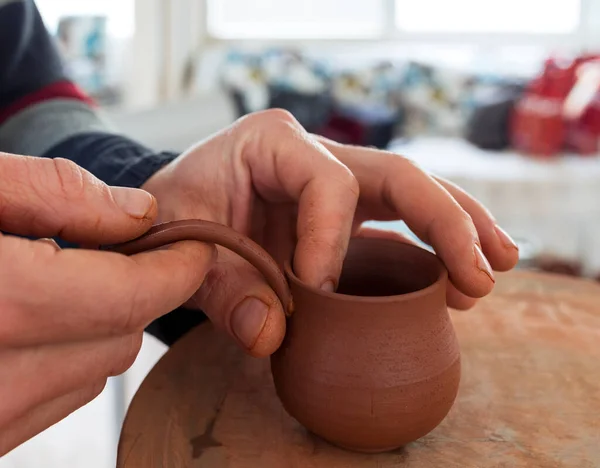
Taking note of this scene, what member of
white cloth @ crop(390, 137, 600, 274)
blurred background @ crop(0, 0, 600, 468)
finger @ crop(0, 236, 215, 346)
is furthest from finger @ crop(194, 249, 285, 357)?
white cloth @ crop(390, 137, 600, 274)

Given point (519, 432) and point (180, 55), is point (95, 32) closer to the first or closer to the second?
point (180, 55)

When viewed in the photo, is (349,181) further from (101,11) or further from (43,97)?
(101,11)

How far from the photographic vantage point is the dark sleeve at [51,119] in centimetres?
90

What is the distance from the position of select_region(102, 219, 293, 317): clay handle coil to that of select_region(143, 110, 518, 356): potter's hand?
54 mm

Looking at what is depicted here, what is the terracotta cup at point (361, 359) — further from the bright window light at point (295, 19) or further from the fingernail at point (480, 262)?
the bright window light at point (295, 19)

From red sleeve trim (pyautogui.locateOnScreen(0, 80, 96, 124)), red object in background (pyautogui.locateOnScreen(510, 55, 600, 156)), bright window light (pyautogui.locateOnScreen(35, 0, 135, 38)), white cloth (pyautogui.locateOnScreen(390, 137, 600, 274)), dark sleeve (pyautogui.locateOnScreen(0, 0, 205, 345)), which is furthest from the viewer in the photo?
bright window light (pyautogui.locateOnScreen(35, 0, 135, 38))

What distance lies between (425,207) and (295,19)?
3375 mm

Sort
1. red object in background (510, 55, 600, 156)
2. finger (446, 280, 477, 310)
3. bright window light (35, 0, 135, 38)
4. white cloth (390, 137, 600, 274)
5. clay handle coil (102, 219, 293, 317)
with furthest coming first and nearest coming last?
bright window light (35, 0, 135, 38)
red object in background (510, 55, 600, 156)
white cloth (390, 137, 600, 274)
finger (446, 280, 477, 310)
clay handle coil (102, 219, 293, 317)

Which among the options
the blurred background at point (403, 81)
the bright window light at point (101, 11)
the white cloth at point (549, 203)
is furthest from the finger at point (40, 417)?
the bright window light at point (101, 11)

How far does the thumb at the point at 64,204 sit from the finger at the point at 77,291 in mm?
36

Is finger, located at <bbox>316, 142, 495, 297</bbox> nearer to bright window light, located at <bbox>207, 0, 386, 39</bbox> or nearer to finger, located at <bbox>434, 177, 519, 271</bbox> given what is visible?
finger, located at <bbox>434, 177, 519, 271</bbox>

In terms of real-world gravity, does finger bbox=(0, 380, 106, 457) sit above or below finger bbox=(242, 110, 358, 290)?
below

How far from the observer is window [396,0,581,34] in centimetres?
365

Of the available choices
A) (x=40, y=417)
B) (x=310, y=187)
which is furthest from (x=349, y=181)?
(x=40, y=417)
